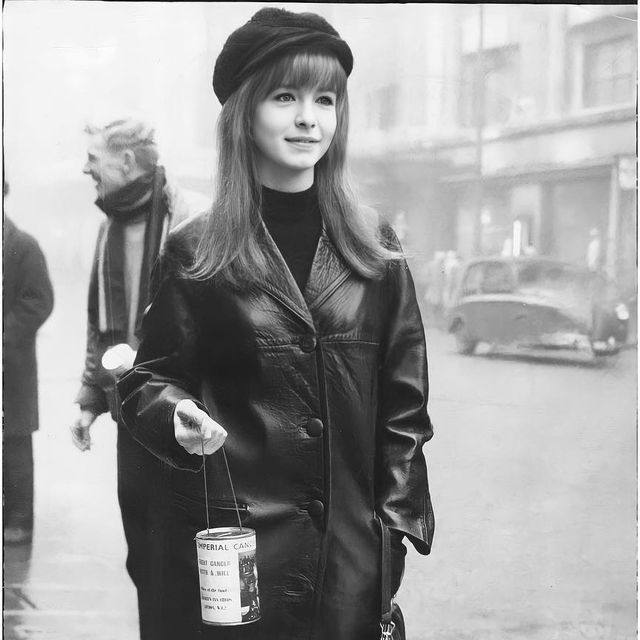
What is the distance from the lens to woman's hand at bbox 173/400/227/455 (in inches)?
139

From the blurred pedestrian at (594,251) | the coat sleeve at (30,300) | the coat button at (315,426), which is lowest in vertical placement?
the coat button at (315,426)

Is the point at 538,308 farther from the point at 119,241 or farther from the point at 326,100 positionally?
the point at 119,241

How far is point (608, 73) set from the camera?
13.2ft

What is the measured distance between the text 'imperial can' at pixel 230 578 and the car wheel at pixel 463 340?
1180 mm

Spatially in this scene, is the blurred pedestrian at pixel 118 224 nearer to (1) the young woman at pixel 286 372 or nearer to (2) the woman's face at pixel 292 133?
(1) the young woman at pixel 286 372

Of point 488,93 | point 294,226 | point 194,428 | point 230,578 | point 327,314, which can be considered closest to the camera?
point 230,578

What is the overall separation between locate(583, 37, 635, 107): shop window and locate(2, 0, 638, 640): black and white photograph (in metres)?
0.01

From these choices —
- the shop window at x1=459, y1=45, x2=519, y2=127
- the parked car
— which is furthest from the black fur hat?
the parked car

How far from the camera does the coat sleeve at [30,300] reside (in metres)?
3.95

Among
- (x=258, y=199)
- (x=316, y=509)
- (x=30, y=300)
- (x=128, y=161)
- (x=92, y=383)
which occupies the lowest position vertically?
(x=316, y=509)

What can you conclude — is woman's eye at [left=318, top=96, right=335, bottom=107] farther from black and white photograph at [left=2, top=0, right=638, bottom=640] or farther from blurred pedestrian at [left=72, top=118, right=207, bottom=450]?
blurred pedestrian at [left=72, top=118, right=207, bottom=450]

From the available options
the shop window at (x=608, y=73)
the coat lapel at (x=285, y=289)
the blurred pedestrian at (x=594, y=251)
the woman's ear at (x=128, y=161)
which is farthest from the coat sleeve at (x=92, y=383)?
the shop window at (x=608, y=73)

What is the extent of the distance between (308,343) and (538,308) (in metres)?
1.05

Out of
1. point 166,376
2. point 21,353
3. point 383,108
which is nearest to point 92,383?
point 21,353
